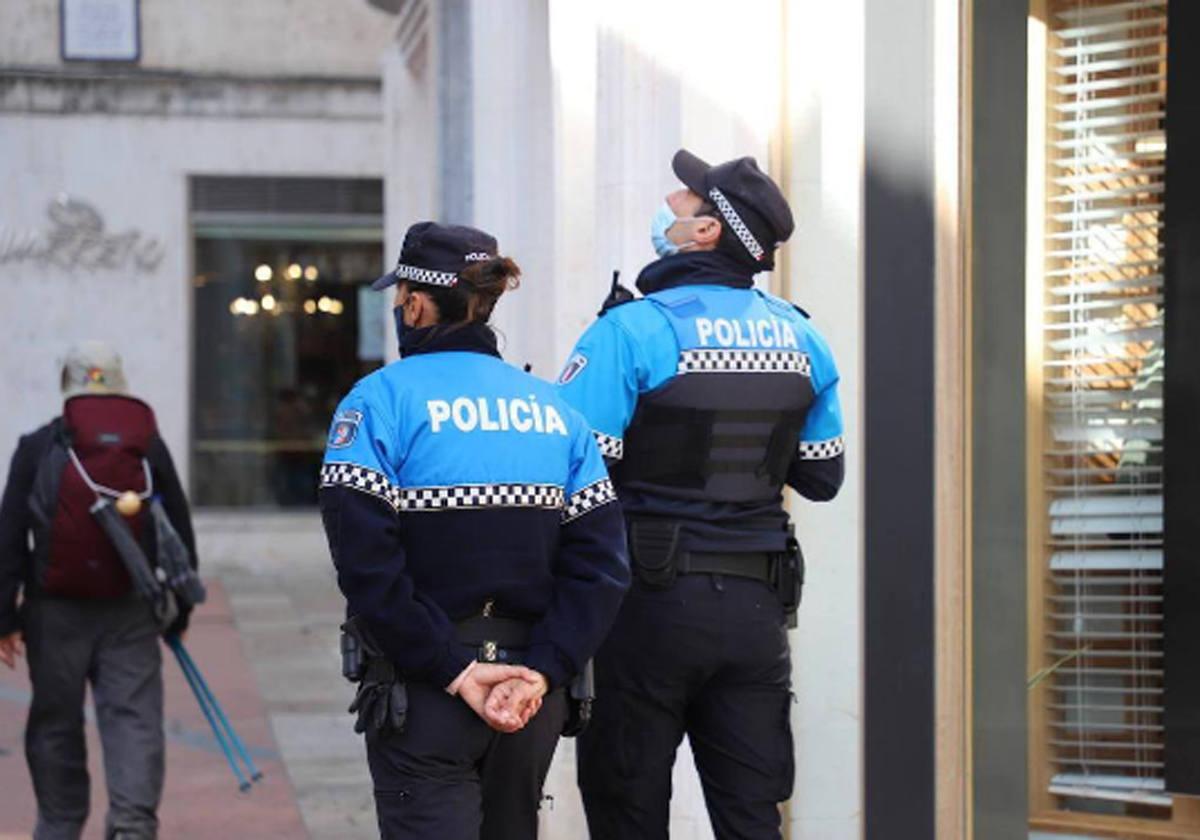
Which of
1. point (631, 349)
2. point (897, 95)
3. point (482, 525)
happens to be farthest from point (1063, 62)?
point (482, 525)

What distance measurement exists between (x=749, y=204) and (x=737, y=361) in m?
0.40

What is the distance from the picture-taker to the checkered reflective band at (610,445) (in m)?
4.78

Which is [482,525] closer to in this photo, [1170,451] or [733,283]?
[733,283]

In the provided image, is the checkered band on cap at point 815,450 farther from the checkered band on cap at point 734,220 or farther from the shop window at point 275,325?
the shop window at point 275,325

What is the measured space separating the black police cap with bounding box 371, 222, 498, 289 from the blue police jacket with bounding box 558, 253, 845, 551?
0.58 metres

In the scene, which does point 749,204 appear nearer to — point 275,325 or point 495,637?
point 495,637

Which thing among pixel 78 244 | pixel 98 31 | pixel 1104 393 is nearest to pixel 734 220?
pixel 1104 393

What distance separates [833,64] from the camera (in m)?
6.28

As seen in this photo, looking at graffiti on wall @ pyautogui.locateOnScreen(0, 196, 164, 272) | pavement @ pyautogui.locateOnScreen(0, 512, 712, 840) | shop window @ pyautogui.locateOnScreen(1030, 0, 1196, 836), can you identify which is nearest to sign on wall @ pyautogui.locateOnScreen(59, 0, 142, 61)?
graffiti on wall @ pyautogui.locateOnScreen(0, 196, 164, 272)

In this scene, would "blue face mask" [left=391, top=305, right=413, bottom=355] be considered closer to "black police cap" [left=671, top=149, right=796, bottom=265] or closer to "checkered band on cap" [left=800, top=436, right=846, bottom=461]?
"black police cap" [left=671, top=149, right=796, bottom=265]

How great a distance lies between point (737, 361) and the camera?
4840 mm

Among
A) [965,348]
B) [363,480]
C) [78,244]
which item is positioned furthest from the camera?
[78,244]

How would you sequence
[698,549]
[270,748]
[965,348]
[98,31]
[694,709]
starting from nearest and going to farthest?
1. [698,549]
2. [694,709]
3. [965,348]
4. [270,748]
5. [98,31]

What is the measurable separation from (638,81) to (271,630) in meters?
9.04
